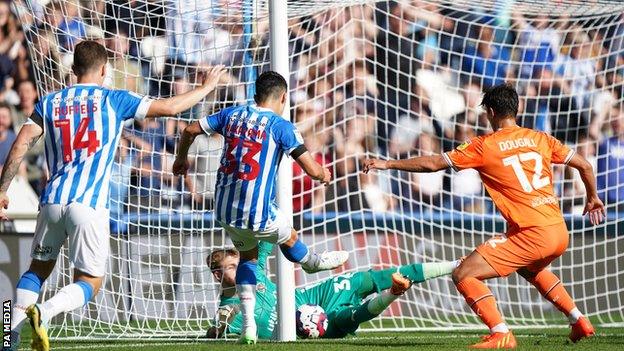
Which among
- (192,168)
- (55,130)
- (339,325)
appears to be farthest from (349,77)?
(55,130)

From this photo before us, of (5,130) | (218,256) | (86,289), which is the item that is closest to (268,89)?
(86,289)

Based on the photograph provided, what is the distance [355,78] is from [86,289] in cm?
496

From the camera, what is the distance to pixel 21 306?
609cm

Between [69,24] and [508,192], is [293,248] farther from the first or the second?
[69,24]

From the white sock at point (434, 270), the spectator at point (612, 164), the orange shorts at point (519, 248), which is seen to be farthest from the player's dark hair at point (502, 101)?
the spectator at point (612, 164)

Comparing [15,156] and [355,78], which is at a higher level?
[355,78]

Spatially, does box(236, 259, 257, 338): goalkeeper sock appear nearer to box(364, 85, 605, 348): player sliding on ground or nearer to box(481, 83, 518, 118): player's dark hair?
box(364, 85, 605, 348): player sliding on ground

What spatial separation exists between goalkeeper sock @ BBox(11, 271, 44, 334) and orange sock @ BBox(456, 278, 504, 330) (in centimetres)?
241

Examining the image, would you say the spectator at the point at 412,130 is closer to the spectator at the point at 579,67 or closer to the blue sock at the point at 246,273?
the spectator at the point at 579,67

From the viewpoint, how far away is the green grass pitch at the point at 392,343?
272 inches

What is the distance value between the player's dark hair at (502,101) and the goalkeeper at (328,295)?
1646 mm

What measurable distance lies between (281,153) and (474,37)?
478cm

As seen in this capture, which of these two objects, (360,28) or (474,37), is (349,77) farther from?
(474,37)

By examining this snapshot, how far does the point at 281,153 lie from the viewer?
7.07m
